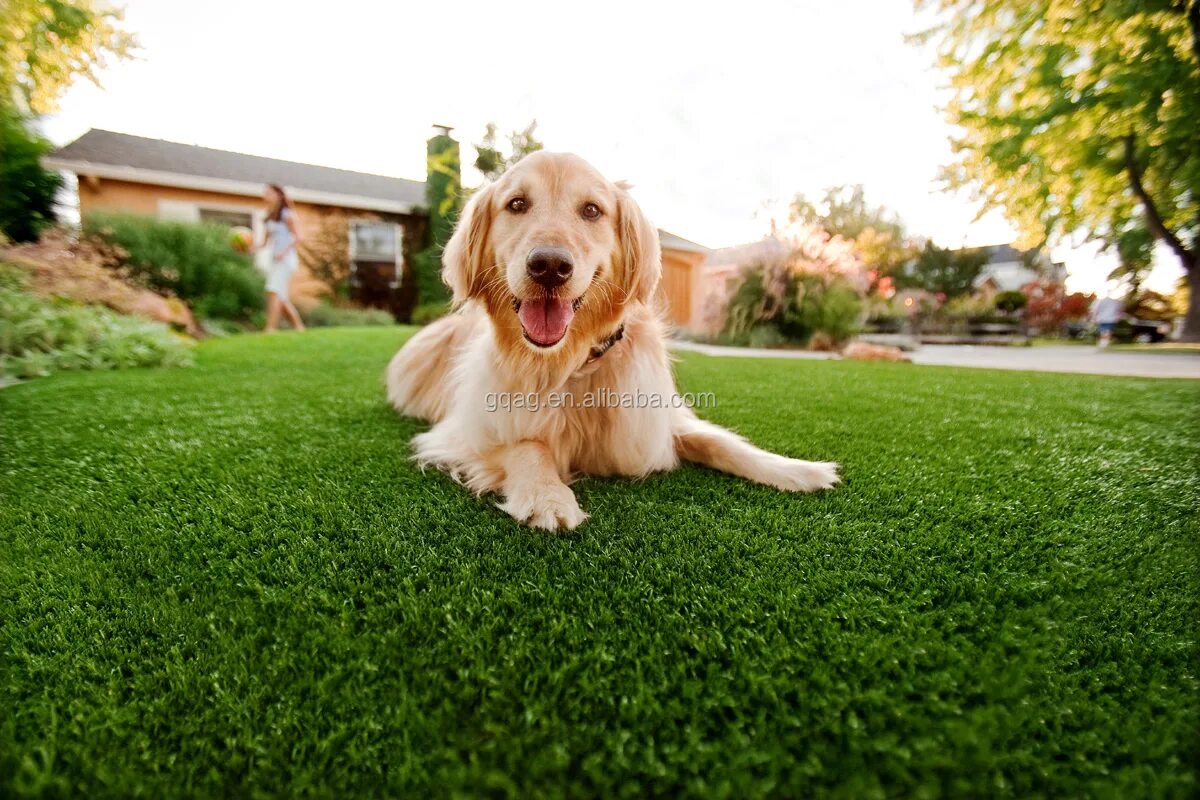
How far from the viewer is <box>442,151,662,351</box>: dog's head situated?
1.75 meters

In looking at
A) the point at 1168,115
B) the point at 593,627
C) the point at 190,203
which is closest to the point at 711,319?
the point at 1168,115

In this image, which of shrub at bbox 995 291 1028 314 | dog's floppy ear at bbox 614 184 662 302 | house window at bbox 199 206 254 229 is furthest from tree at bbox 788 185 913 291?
house window at bbox 199 206 254 229

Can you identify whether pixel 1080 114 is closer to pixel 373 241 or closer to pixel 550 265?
pixel 550 265

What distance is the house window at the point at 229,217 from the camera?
10.9m

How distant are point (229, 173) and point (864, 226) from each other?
15.0m

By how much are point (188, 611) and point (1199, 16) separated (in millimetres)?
3622

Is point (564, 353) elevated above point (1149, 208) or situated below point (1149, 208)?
below

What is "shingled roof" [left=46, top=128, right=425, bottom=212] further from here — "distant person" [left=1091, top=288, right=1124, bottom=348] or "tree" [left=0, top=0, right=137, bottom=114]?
"distant person" [left=1091, top=288, right=1124, bottom=348]

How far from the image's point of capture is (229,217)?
36.7ft

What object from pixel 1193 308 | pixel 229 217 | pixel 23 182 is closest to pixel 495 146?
pixel 23 182

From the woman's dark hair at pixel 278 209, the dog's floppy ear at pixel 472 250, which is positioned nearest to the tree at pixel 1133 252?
the dog's floppy ear at pixel 472 250

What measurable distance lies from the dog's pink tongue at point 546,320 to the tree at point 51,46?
82.0 inches

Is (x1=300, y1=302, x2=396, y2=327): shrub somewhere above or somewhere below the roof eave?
below

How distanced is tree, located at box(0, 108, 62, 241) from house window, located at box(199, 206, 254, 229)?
29.9ft
